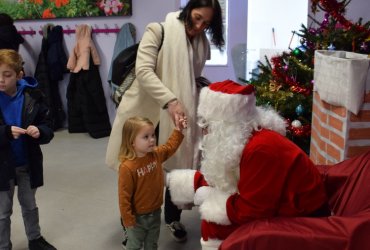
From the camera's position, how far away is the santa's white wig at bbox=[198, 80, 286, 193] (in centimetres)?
130

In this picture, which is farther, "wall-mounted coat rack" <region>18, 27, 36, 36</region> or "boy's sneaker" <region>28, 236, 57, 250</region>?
"wall-mounted coat rack" <region>18, 27, 36, 36</region>

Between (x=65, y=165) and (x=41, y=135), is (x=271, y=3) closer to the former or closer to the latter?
(x=65, y=165)

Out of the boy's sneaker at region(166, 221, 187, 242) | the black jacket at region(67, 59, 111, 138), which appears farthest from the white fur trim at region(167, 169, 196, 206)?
the black jacket at region(67, 59, 111, 138)

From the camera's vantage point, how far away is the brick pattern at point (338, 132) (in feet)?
5.24

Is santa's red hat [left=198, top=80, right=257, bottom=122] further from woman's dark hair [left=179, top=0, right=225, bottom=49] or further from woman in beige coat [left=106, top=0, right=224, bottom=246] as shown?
woman's dark hair [left=179, top=0, right=225, bottom=49]

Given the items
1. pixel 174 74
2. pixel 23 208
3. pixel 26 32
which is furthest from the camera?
pixel 26 32

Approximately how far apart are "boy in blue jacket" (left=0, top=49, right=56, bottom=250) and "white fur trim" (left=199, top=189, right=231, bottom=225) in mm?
888

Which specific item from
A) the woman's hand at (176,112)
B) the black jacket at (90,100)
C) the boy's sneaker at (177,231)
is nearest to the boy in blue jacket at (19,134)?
the woman's hand at (176,112)

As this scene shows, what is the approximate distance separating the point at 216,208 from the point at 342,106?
2.36 ft

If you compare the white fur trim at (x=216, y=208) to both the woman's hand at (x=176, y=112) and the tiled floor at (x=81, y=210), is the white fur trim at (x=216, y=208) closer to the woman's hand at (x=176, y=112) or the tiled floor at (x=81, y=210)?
the woman's hand at (x=176, y=112)

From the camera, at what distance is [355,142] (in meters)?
1.64

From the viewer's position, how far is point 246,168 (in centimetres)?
125

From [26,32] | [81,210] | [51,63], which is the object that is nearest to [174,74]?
[81,210]

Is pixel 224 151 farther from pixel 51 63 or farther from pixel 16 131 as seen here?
pixel 51 63
